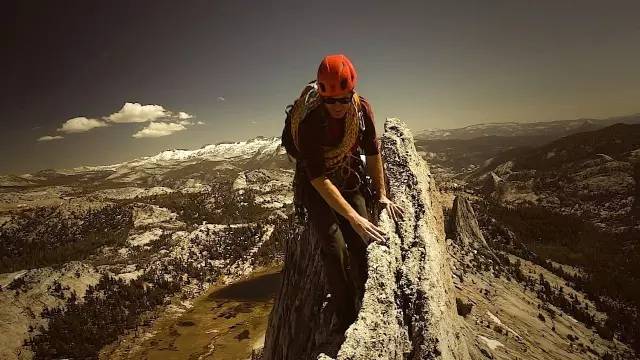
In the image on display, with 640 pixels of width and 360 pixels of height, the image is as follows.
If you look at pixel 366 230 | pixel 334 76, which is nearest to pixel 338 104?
pixel 334 76

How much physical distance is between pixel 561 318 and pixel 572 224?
79.5 ft

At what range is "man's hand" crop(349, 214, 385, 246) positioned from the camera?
3.26 meters

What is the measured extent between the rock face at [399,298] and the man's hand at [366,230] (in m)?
0.09

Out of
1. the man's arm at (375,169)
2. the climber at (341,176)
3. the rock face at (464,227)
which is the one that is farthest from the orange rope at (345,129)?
the rock face at (464,227)

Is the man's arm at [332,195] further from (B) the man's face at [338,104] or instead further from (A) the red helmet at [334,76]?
(A) the red helmet at [334,76]

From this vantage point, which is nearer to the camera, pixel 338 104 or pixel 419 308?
pixel 338 104

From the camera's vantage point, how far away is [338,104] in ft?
10.5

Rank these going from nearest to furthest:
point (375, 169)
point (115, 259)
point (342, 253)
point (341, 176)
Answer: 1. point (342, 253)
2. point (341, 176)
3. point (375, 169)
4. point (115, 259)

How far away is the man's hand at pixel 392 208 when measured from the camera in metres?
3.93

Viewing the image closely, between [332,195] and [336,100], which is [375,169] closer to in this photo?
[332,195]

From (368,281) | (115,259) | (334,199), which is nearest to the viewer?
(334,199)

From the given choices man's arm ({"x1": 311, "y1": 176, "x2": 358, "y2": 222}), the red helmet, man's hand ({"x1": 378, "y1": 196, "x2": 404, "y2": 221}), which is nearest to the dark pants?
man's hand ({"x1": 378, "y1": 196, "x2": 404, "y2": 221})

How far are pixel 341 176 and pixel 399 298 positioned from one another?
1338 millimetres

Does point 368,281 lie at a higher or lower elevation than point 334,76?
lower
